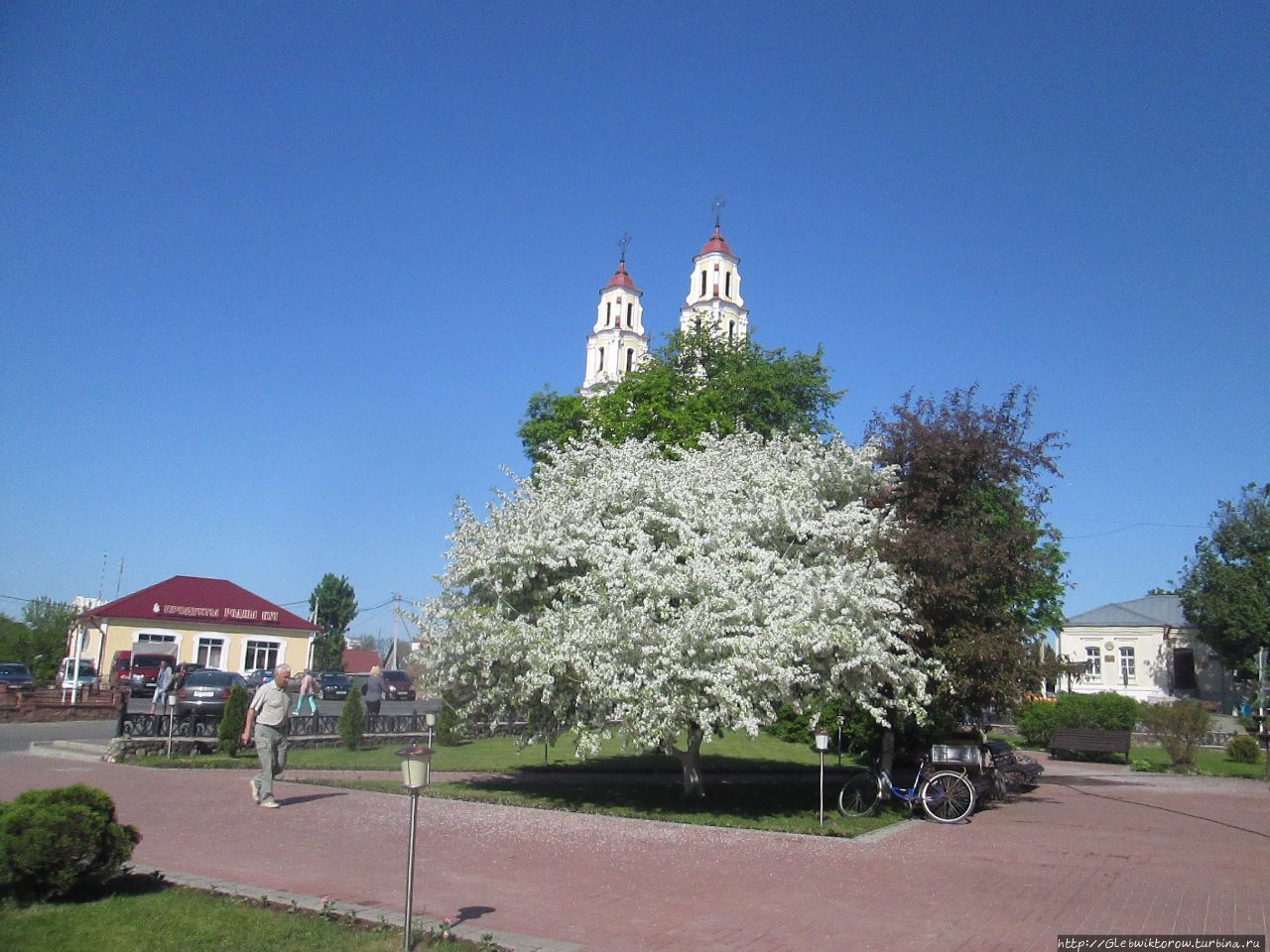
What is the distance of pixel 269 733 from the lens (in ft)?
40.6

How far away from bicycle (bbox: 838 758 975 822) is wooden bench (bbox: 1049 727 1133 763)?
544 inches

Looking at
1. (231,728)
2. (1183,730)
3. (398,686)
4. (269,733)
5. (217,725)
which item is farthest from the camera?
(398,686)

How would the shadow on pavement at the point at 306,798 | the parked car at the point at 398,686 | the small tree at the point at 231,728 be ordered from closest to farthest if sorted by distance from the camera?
the shadow on pavement at the point at 306,798 → the small tree at the point at 231,728 → the parked car at the point at 398,686

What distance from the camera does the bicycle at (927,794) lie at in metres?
13.0

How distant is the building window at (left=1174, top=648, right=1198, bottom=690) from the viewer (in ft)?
169

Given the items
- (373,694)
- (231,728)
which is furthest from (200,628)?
(231,728)

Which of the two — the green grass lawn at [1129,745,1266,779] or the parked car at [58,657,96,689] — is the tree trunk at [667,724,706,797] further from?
the parked car at [58,657,96,689]

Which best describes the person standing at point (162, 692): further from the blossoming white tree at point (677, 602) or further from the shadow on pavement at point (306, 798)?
the blossoming white tree at point (677, 602)

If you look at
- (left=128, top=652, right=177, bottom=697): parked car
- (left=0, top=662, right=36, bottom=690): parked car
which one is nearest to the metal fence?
(left=128, top=652, right=177, bottom=697): parked car

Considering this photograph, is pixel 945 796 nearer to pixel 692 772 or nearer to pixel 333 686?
pixel 692 772

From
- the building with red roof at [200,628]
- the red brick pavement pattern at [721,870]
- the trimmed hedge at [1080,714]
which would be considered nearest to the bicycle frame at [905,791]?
the red brick pavement pattern at [721,870]

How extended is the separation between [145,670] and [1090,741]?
35.5 meters

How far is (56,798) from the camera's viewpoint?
23.1 feet

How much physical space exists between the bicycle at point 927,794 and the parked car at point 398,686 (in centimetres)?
3331
